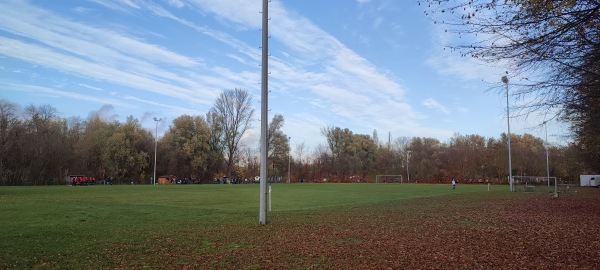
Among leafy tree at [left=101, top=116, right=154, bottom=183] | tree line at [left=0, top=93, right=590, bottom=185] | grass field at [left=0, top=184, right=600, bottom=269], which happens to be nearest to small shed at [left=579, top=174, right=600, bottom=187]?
tree line at [left=0, top=93, right=590, bottom=185]

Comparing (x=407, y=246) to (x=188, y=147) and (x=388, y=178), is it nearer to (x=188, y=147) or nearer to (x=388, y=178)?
(x=188, y=147)

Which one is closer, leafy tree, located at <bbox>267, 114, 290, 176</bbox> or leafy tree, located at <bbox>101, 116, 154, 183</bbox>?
leafy tree, located at <bbox>101, 116, 154, 183</bbox>

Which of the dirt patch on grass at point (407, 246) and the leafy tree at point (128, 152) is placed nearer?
the dirt patch on grass at point (407, 246)

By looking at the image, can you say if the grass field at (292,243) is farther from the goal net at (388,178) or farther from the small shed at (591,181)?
the goal net at (388,178)

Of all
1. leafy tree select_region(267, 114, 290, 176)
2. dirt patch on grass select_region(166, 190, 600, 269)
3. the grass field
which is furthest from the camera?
leafy tree select_region(267, 114, 290, 176)

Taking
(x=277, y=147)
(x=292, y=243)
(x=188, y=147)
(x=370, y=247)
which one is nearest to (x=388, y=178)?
(x=277, y=147)

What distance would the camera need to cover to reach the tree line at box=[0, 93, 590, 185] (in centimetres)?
6694

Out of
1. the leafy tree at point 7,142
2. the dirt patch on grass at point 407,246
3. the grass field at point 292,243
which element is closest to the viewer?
the dirt patch on grass at point 407,246

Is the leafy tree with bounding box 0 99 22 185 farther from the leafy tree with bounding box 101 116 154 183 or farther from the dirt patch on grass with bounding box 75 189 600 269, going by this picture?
the dirt patch on grass with bounding box 75 189 600 269

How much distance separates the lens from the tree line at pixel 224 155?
66938 mm

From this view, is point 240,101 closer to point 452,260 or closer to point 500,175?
point 500,175

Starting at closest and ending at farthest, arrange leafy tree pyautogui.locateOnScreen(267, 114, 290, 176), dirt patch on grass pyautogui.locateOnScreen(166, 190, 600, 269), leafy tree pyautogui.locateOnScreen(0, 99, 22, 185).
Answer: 1. dirt patch on grass pyautogui.locateOnScreen(166, 190, 600, 269)
2. leafy tree pyautogui.locateOnScreen(0, 99, 22, 185)
3. leafy tree pyautogui.locateOnScreen(267, 114, 290, 176)

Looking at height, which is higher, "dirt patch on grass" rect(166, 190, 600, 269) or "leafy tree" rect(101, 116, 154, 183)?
"leafy tree" rect(101, 116, 154, 183)

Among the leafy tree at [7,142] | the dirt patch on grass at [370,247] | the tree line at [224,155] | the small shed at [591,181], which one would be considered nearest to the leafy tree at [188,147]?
the tree line at [224,155]
